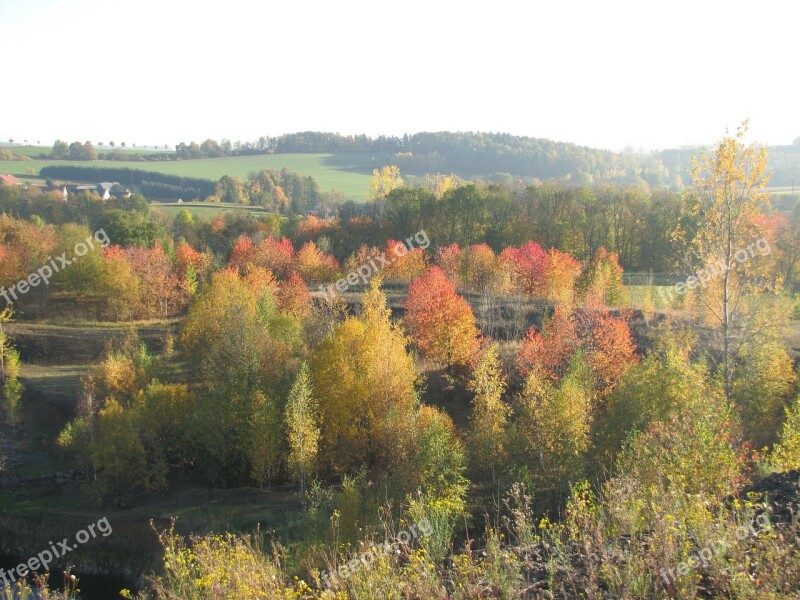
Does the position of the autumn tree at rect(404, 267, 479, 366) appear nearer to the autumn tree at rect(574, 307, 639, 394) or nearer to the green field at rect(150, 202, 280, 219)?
the autumn tree at rect(574, 307, 639, 394)

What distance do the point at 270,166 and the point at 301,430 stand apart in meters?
113

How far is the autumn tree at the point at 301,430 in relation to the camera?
934 inches

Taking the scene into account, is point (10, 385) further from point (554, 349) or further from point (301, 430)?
point (554, 349)

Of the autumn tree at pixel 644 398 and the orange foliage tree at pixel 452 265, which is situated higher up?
the orange foliage tree at pixel 452 265

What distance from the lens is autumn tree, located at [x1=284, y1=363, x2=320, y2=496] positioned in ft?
77.9

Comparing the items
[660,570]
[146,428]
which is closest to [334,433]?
[146,428]

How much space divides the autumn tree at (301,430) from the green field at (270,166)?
86235mm

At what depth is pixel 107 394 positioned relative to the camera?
31.5 meters

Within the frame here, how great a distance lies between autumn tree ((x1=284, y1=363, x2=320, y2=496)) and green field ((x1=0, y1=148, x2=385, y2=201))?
283 ft

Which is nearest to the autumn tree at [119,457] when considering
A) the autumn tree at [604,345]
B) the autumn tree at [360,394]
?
the autumn tree at [360,394]

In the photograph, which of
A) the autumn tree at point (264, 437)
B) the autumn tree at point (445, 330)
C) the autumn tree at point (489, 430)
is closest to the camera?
the autumn tree at point (489, 430)

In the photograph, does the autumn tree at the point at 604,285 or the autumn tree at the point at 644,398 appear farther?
the autumn tree at the point at 604,285

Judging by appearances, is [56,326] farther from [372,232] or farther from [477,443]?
[477,443]

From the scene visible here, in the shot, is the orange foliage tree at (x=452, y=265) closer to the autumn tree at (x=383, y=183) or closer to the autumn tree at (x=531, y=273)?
the autumn tree at (x=531, y=273)
